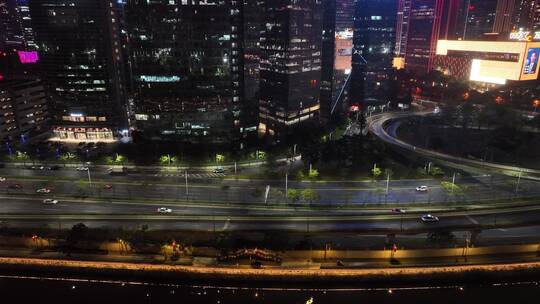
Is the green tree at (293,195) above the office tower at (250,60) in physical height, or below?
below

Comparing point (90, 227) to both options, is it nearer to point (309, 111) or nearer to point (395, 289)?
point (395, 289)

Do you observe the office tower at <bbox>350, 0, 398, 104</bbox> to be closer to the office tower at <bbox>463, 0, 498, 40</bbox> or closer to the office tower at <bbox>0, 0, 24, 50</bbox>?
the office tower at <bbox>463, 0, 498, 40</bbox>

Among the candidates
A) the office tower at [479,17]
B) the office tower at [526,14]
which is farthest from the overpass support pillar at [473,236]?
the office tower at [526,14]

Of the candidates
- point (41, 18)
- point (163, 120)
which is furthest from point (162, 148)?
point (41, 18)

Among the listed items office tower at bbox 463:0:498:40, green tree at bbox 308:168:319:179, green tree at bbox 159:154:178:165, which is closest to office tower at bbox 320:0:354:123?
green tree at bbox 308:168:319:179

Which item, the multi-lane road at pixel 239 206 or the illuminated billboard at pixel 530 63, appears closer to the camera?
the multi-lane road at pixel 239 206

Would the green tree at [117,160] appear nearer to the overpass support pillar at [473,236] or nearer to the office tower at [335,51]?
the office tower at [335,51]
